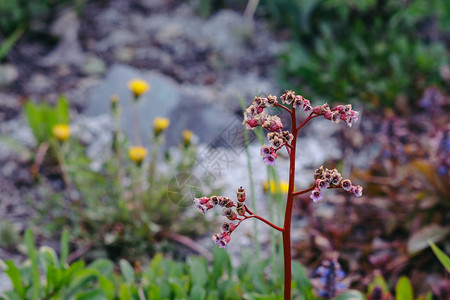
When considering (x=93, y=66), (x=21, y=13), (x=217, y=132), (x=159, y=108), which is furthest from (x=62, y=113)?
(x=21, y=13)

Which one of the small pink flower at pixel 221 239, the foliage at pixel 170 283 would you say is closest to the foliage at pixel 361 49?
the foliage at pixel 170 283

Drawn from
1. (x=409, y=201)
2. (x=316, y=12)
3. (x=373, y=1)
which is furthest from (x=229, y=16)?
(x=409, y=201)

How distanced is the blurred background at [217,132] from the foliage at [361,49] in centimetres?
1

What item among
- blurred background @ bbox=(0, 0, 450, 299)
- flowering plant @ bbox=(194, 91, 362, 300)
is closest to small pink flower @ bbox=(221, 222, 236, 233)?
flowering plant @ bbox=(194, 91, 362, 300)

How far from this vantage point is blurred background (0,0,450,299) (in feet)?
7.45

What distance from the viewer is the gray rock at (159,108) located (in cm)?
325

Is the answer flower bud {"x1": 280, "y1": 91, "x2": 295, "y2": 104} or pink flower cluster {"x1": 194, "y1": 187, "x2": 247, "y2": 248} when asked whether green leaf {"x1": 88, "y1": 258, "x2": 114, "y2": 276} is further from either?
flower bud {"x1": 280, "y1": 91, "x2": 295, "y2": 104}

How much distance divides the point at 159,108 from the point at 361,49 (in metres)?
1.51

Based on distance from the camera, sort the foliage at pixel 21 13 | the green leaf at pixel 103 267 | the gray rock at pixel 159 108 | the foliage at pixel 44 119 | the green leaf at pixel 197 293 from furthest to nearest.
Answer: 1. the foliage at pixel 21 13
2. the gray rock at pixel 159 108
3. the foliage at pixel 44 119
4. the green leaf at pixel 103 267
5. the green leaf at pixel 197 293

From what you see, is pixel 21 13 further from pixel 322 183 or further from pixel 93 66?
pixel 322 183

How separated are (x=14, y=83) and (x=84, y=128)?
89 centimetres

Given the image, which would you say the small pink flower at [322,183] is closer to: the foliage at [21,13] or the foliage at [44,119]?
the foliage at [44,119]

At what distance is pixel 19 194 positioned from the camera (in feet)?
9.21

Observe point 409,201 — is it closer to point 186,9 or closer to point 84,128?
point 84,128
